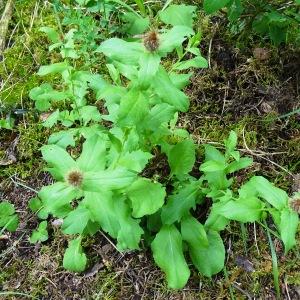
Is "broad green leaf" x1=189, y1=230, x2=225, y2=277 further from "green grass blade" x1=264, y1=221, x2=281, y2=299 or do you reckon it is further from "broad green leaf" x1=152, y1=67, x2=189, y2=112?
"broad green leaf" x1=152, y1=67, x2=189, y2=112

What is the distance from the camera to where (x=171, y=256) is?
2348 millimetres

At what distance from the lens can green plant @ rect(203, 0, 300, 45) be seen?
2553 mm

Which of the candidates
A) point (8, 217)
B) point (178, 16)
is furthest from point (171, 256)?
point (178, 16)

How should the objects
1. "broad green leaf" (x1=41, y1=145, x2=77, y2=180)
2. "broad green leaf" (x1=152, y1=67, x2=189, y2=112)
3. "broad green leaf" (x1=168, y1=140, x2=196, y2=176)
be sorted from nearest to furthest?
"broad green leaf" (x1=152, y1=67, x2=189, y2=112) < "broad green leaf" (x1=41, y1=145, x2=77, y2=180) < "broad green leaf" (x1=168, y1=140, x2=196, y2=176)

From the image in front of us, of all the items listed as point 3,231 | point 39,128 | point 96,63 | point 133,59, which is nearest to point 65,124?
point 39,128

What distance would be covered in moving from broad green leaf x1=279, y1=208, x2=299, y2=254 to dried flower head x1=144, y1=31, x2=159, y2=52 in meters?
0.84

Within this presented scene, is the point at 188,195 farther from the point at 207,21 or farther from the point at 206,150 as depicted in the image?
the point at 207,21

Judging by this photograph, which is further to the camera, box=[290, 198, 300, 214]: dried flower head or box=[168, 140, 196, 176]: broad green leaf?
box=[168, 140, 196, 176]: broad green leaf

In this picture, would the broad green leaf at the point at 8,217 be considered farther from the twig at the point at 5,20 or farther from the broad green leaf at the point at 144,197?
the twig at the point at 5,20

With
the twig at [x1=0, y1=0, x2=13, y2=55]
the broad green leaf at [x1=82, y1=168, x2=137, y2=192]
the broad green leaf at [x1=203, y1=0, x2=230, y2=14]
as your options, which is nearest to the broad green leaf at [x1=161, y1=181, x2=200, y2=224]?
the broad green leaf at [x1=82, y1=168, x2=137, y2=192]

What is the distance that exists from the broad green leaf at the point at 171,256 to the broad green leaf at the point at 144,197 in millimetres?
248

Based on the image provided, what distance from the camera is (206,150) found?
254 centimetres

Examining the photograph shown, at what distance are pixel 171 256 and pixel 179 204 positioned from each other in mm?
252

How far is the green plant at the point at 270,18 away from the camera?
2.55 meters
